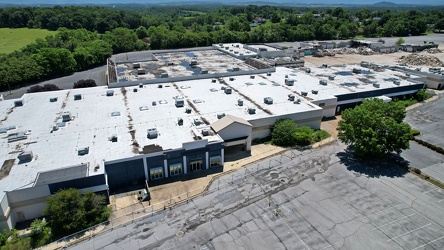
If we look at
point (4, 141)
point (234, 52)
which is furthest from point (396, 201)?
point (234, 52)

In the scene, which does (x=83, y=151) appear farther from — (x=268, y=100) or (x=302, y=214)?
(x=268, y=100)

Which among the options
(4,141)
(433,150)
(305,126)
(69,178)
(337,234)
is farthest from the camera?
(305,126)

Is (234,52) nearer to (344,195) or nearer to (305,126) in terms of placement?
(305,126)

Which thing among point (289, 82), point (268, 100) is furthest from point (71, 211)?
point (289, 82)

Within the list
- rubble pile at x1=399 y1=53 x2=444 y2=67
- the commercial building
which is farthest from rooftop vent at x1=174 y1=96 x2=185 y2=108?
rubble pile at x1=399 y1=53 x2=444 y2=67

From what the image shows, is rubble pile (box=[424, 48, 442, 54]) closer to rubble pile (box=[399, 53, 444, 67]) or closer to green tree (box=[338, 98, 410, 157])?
rubble pile (box=[399, 53, 444, 67])

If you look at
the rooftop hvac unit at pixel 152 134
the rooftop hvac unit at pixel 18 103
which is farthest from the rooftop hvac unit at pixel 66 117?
the rooftop hvac unit at pixel 152 134
